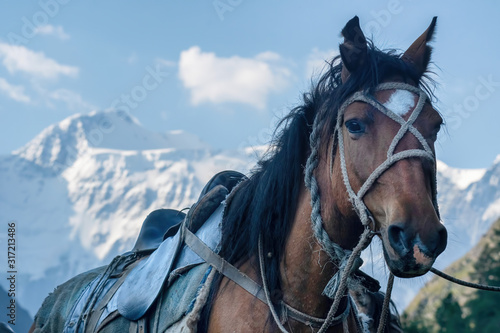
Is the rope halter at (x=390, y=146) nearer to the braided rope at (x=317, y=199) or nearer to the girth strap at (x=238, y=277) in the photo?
the braided rope at (x=317, y=199)

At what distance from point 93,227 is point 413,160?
7933 inches

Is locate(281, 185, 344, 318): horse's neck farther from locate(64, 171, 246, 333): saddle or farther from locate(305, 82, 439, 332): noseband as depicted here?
locate(64, 171, 246, 333): saddle

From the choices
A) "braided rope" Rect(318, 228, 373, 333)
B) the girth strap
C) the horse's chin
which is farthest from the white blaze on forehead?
the girth strap

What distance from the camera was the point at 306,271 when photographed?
3.51 metres

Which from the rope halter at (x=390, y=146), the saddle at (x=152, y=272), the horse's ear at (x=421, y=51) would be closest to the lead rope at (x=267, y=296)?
the saddle at (x=152, y=272)

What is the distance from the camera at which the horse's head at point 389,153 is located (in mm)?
2840

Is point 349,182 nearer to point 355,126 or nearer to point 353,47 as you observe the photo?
point 355,126

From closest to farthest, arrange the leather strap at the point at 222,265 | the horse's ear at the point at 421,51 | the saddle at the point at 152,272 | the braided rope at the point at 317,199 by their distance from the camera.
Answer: the braided rope at the point at 317,199 < the leather strap at the point at 222,265 < the horse's ear at the point at 421,51 < the saddle at the point at 152,272

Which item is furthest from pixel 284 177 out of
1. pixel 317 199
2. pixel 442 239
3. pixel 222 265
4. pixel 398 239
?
pixel 442 239

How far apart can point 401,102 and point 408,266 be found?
3.16ft

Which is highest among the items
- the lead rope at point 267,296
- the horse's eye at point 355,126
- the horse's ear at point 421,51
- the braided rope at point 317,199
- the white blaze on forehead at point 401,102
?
the horse's ear at point 421,51

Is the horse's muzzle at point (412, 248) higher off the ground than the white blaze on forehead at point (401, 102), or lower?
lower

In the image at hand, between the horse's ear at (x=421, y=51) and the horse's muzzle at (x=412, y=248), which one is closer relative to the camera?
the horse's muzzle at (x=412, y=248)

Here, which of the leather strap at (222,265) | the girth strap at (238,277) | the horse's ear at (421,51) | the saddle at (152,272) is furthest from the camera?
the saddle at (152,272)
